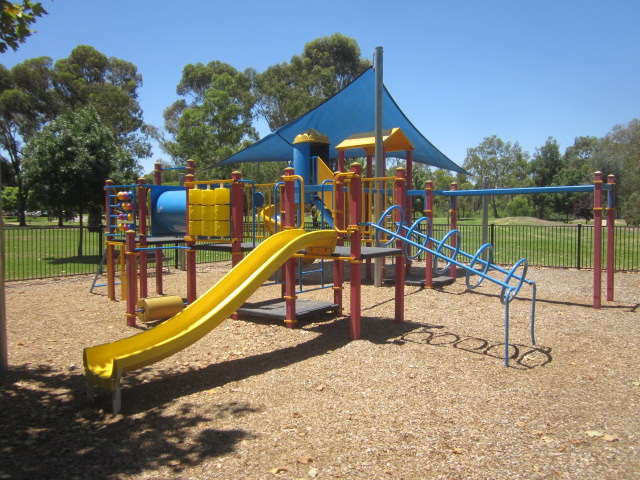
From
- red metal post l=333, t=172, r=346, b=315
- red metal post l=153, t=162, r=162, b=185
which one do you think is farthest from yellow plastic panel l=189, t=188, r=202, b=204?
red metal post l=153, t=162, r=162, b=185

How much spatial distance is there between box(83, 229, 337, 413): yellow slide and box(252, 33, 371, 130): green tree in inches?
1109

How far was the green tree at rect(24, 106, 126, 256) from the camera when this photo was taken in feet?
53.8

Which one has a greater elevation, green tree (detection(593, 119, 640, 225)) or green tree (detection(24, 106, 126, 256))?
green tree (detection(593, 119, 640, 225))

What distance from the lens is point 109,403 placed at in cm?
450

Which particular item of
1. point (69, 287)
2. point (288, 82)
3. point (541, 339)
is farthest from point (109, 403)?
point (288, 82)

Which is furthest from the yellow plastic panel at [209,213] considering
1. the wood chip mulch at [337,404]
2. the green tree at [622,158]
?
the green tree at [622,158]

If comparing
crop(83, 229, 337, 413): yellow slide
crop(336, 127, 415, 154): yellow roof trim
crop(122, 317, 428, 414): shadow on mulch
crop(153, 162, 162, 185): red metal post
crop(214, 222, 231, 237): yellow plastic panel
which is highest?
crop(336, 127, 415, 154): yellow roof trim

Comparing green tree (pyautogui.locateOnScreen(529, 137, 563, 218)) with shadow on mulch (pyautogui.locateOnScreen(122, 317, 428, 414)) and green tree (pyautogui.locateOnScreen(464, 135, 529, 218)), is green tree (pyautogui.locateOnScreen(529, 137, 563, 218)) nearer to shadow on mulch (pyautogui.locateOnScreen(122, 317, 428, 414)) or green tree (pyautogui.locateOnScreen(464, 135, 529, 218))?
→ green tree (pyautogui.locateOnScreen(464, 135, 529, 218))

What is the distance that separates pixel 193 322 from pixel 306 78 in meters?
37.4

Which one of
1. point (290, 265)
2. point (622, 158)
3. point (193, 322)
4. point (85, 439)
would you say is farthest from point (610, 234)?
point (622, 158)

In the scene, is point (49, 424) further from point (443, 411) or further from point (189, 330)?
point (443, 411)

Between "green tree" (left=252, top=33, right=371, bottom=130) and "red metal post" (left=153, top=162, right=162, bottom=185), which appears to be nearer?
"red metal post" (left=153, top=162, right=162, bottom=185)

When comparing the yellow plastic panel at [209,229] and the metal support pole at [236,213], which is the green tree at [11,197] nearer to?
the yellow plastic panel at [209,229]

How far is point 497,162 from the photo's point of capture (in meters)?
77.2
